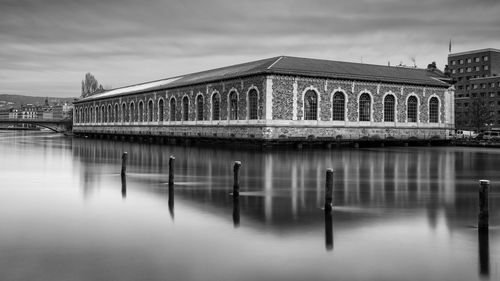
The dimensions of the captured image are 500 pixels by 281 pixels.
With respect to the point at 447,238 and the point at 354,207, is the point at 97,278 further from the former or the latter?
the point at 354,207

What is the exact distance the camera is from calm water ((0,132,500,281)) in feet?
30.2

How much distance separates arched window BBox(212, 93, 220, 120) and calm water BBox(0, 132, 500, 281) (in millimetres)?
38458

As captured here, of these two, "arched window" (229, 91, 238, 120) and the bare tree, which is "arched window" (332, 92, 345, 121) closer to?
"arched window" (229, 91, 238, 120)

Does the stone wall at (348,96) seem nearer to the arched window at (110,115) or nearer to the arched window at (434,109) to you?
the arched window at (434,109)

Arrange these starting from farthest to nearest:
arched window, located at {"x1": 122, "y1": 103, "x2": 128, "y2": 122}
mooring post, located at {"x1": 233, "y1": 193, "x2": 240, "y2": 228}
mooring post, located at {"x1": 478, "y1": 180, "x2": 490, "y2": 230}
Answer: arched window, located at {"x1": 122, "y1": 103, "x2": 128, "y2": 122} → mooring post, located at {"x1": 233, "y1": 193, "x2": 240, "y2": 228} → mooring post, located at {"x1": 478, "y1": 180, "x2": 490, "y2": 230}

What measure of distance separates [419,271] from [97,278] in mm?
5500

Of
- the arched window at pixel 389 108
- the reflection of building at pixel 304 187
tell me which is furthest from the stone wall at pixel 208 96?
the reflection of building at pixel 304 187

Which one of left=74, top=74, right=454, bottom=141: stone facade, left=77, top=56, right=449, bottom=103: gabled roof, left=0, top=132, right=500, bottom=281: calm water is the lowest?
left=0, top=132, right=500, bottom=281: calm water

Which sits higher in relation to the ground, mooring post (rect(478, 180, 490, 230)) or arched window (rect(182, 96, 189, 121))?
arched window (rect(182, 96, 189, 121))

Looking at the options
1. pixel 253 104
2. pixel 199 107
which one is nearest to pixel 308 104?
pixel 253 104

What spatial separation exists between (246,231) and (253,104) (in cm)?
4280

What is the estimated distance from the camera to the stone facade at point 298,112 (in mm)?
52719

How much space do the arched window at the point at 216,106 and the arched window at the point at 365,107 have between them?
16177 millimetres

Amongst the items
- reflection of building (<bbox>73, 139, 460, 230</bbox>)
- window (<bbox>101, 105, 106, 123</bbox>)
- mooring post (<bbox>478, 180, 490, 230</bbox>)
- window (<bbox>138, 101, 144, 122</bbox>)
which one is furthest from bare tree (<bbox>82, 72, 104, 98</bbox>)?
mooring post (<bbox>478, 180, 490, 230</bbox>)
